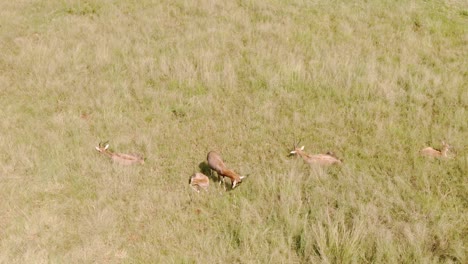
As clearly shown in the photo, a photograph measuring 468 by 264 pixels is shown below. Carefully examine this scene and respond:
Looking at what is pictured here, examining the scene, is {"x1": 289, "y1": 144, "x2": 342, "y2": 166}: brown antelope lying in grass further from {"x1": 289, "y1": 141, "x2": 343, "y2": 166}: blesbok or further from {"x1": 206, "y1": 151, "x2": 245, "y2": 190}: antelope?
{"x1": 206, "y1": 151, "x2": 245, "y2": 190}: antelope

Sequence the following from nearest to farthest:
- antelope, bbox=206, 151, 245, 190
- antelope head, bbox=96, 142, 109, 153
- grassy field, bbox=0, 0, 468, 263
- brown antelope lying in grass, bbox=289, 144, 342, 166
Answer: grassy field, bbox=0, 0, 468, 263
antelope, bbox=206, 151, 245, 190
brown antelope lying in grass, bbox=289, 144, 342, 166
antelope head, bbox=96, 142, 109, 153

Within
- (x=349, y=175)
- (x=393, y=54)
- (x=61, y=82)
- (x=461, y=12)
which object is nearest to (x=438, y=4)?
(x=461, y=12)

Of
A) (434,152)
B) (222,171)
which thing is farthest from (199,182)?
(434,152)

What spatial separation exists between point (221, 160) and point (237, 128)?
1.09 metres

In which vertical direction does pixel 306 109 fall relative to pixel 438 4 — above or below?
below

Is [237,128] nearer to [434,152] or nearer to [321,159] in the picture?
[321,159]

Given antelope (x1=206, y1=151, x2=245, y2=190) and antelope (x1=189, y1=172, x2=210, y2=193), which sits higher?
antelope (x1=206, y1=151, x2=245, y2=190)

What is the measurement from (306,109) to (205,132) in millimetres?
1622

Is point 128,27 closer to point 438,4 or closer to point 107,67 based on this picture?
point 107,67

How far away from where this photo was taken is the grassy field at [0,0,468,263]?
4.36 meters

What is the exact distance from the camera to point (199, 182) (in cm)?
505

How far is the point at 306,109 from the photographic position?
6.61m

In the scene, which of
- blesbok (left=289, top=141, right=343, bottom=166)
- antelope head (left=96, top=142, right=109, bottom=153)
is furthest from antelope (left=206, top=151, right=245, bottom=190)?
antelope head (left=96, top=142, right=109, bottom=153)

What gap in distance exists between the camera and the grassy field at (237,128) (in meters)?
4.36
